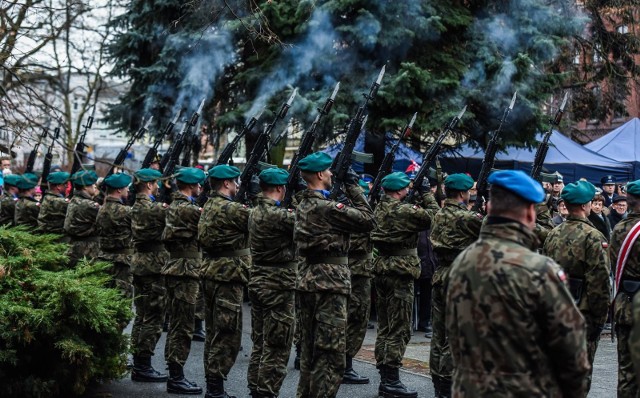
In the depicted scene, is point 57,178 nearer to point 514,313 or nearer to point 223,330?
point 223,330

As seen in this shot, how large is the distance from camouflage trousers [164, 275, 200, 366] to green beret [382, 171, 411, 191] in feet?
7.18

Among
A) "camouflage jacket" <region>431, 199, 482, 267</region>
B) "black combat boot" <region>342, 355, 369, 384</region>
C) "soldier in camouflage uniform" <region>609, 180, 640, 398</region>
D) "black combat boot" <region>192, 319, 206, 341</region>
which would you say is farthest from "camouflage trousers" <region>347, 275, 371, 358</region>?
"black combat boot" <region>192, 319, 206, 341</region>

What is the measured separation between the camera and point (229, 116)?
16891mm

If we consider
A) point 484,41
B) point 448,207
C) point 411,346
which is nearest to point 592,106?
point 484,41

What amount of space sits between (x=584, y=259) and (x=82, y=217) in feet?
21.0

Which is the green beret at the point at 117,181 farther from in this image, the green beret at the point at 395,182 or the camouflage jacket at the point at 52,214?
the green beret at the point at 395,182

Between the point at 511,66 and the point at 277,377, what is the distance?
9547mm

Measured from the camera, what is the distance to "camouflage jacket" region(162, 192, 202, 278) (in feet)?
28.6

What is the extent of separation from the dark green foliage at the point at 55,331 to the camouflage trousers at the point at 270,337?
48.1 inches

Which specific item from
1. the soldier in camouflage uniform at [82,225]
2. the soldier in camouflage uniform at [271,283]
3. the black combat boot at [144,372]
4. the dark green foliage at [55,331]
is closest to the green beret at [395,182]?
the soldier in camouflage uniform at [271,283]

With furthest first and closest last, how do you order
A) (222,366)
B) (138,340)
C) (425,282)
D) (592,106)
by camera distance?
(592,106)
(425,282)
(138,340)
(222,366)

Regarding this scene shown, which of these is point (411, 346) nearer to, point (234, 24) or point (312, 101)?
point (312, 101)

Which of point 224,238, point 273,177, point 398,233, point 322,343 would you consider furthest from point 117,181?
point 322,343

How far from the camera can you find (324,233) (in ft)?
22.5
